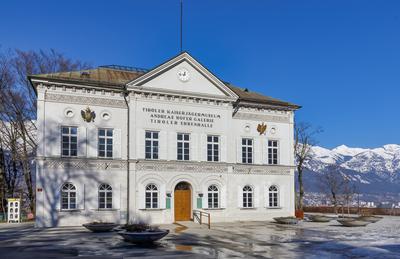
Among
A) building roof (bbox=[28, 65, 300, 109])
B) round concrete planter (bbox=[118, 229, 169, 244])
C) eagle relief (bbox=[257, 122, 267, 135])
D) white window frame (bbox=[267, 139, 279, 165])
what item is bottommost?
round concrete planter (bbox=[118, 229, 169, 244])

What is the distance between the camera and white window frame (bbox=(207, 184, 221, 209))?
34.3m

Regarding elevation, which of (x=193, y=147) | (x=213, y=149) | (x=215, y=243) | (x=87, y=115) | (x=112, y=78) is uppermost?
(x=112, y=78)

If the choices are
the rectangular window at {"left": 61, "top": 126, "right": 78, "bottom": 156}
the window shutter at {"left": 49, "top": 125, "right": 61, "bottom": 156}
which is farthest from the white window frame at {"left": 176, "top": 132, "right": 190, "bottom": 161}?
the window shutter at {"left": 49, "top": 125, "right": 61, "bottom": 156}

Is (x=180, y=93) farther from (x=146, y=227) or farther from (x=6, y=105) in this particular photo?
(x=6, y=105)

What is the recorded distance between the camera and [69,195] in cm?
3028

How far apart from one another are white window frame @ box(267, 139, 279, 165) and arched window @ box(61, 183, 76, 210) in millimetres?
15156

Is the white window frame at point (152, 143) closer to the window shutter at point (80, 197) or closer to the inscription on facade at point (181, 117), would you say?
the inscription on facade at point (181, 117)

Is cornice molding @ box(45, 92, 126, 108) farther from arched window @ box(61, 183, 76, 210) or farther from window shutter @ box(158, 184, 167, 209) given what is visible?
window shutter @ box(158, 184, 167, 209)

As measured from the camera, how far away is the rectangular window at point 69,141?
100ft

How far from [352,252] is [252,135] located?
1773cm

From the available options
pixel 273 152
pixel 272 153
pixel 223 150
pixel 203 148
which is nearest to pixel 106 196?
pixel 203 148

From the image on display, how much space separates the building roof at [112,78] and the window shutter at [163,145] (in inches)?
172

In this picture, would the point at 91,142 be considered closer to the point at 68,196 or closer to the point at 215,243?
the point at 68,196

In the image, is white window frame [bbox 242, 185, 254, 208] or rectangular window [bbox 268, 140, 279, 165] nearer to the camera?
white window frame [bbox 242, 185, 254, 208]
